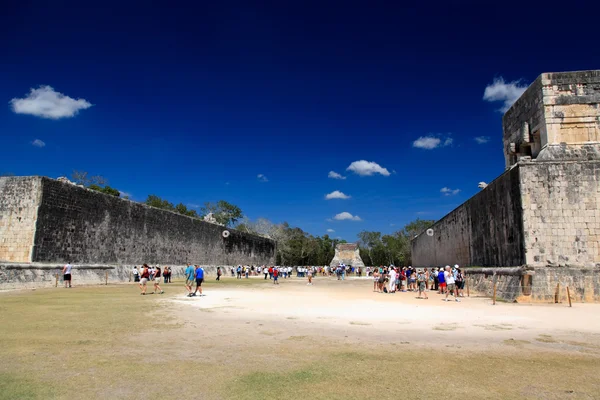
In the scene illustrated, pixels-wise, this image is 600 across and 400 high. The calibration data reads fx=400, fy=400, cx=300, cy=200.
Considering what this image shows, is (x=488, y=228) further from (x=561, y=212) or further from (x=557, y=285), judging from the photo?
(x=557, y=285)

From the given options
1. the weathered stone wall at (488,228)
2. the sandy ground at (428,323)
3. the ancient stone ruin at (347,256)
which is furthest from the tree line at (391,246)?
the sandy ground at (428,323)

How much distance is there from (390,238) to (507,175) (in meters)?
52.3

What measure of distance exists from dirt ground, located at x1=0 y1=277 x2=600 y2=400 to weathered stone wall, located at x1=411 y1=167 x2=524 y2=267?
4386mm

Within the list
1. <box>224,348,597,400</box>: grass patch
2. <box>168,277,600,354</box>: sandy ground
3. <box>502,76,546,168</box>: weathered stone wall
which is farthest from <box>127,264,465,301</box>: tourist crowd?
<box>224,348,597,400</box>: grass patch

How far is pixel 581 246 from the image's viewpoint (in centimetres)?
1095

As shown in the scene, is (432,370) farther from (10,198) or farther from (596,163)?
(10,198)

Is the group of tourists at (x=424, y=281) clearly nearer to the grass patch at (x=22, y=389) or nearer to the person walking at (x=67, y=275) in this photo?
the grass patch at (x=22, y=389)

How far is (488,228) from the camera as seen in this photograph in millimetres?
14953

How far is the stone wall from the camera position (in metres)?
15.4

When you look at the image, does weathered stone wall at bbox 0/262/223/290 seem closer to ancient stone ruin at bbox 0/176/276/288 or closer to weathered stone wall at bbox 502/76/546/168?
ancient stone ruin at bbox 0/176/276/288

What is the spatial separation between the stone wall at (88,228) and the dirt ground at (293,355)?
29.7ft

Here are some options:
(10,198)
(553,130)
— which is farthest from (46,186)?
(553,130)

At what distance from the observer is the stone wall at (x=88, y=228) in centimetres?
1535

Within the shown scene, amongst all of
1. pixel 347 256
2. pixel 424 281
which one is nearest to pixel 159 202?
pixel 347 256
